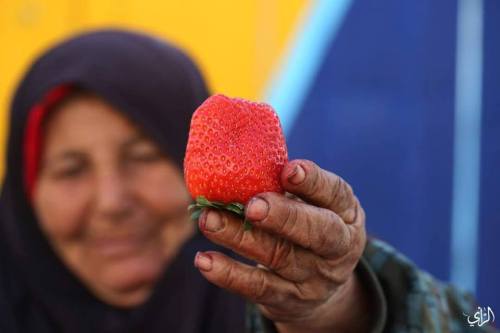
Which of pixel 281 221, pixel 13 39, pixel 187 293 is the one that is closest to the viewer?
pixel 281 221

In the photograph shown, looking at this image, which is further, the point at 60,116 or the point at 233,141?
the point at 60,116

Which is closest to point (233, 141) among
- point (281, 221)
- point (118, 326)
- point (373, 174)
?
point (281, 221)

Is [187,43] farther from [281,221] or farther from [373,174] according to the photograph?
[281,221]

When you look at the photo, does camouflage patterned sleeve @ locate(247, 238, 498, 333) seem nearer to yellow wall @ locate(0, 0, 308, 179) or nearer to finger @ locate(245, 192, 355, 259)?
finger @ locate(245, 192, 355, 259)

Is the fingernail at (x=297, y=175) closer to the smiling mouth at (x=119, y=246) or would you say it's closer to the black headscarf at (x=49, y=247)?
the black headscarf at (x=49, y=247)

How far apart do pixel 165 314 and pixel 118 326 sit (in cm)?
11

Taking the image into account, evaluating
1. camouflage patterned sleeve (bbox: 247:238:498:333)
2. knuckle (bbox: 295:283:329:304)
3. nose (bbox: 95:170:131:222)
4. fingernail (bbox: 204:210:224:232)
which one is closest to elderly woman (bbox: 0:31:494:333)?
nose (bbox: 95:170:131:222)

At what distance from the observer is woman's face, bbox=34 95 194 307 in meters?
1.26

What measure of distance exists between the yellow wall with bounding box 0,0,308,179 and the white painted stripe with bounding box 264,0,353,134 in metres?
0.04

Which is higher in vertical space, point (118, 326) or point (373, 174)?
point (373, 174)

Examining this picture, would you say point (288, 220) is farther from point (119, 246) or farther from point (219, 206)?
point (119, 246)

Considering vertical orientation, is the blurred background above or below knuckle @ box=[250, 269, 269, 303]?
above

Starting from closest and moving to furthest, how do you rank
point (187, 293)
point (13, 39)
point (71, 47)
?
1. point (187, 293)
2. point (71, 47)
3. point (13, 39)

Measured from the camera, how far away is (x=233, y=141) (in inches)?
26.5
